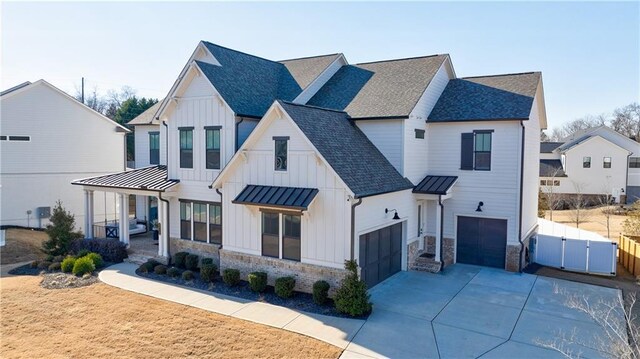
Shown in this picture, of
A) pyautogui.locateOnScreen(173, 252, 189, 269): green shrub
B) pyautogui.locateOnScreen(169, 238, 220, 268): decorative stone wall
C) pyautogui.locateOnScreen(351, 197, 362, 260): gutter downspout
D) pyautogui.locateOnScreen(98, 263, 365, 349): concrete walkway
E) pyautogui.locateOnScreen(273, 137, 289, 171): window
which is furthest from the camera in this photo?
pyautogui.locateOnScreen(173, 252, 189, 269): green shrub

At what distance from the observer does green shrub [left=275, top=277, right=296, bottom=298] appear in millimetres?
13922

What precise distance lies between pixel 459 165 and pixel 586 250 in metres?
6.58

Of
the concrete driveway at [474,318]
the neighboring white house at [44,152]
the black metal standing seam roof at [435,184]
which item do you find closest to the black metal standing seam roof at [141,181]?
the neighboring white house at [44,152]

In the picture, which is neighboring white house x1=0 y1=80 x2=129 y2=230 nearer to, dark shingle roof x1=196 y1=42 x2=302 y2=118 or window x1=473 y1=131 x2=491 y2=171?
dark shingle roof x1=196 y1=42 x2=302 y2=118

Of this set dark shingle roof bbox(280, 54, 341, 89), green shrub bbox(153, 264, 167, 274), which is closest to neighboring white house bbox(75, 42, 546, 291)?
dark shingle roof bbox(280, 54, 341, 89)

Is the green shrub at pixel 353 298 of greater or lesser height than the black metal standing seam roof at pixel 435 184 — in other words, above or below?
below

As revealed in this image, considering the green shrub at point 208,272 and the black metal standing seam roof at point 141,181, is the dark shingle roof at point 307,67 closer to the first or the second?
the black metal standing seam roof at point 141,181

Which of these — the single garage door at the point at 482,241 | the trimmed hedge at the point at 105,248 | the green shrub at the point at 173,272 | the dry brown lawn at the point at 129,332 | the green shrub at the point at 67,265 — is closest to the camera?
the dry brown lawn at the point at 129,332

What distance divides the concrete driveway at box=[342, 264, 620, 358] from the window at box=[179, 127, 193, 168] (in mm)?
9800

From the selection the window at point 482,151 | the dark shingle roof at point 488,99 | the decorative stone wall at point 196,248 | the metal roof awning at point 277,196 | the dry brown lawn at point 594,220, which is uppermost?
the dark shingle roof at point 488,99

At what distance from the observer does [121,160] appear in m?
30.9

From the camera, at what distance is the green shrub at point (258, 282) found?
14586mm

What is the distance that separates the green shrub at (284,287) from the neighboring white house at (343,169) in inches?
26.7

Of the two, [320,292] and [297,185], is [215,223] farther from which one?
[320,292]
